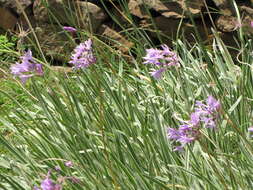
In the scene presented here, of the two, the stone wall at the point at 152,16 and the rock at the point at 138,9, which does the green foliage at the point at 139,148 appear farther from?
the rock at the point at 138,9

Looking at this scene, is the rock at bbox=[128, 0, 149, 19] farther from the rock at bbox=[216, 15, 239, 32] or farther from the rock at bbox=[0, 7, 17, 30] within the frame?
the rock at bbox=[0, 7, 17, 30]

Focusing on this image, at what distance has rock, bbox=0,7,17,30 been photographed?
233 inches

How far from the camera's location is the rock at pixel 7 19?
233 inches

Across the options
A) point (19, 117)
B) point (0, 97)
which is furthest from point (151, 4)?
point (19, 117)

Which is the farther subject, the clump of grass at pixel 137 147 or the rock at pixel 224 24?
the rock at pixel 224 24

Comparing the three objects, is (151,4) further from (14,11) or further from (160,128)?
(160,128)

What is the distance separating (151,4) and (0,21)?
1899mm

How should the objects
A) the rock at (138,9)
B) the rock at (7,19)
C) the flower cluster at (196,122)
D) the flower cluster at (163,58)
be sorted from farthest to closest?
the rock at (7,19)
the rock at (138,9)
the flower cluster at (163,58)
the flower cluster at (196,122)

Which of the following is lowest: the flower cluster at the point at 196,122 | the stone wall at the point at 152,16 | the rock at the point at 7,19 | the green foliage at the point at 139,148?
the rock at the point at 7,19

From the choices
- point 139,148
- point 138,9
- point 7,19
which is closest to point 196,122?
point 139,148

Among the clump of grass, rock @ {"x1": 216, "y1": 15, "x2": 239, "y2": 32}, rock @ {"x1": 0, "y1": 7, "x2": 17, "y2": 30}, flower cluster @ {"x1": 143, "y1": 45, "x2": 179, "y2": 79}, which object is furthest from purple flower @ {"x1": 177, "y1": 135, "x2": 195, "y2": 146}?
rock @ {"x1": 0, "y1": 7, "x2": 17, "y2": 30}

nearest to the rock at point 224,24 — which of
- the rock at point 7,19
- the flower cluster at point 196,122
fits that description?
the rock at point 7,19

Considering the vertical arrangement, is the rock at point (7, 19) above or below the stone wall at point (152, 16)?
below

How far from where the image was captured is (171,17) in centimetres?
488
